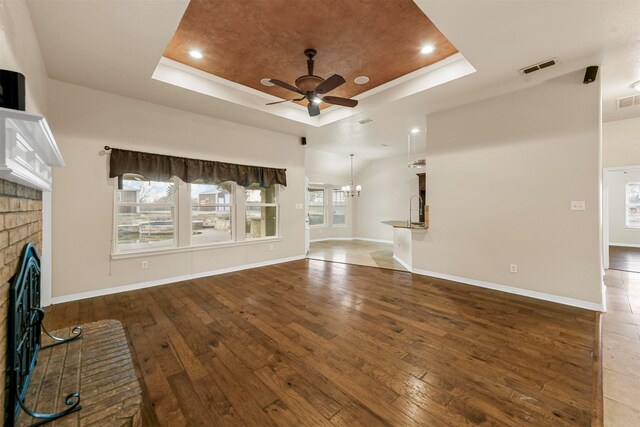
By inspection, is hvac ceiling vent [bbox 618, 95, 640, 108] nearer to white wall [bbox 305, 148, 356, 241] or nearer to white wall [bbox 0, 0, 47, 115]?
white wall [bbox 305, 148, 356, 241]

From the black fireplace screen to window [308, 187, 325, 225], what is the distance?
8.50 metres

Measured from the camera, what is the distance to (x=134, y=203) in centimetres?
424

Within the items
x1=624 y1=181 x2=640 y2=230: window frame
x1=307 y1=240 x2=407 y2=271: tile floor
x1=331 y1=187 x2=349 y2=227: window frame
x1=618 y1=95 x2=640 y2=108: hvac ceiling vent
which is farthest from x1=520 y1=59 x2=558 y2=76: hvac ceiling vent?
x1=624 y1=181 x2=640 y2=230: window frame

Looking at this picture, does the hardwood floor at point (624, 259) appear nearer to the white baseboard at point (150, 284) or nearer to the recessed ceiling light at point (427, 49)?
the recessed ceiling light at point (427, 49)

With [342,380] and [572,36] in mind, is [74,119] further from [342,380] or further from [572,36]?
[572,36]

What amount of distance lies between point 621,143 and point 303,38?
6.38 m

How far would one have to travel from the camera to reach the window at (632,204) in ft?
25.4

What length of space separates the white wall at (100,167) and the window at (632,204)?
37.2ft

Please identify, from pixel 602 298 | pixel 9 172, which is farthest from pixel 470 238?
pixel 9 172

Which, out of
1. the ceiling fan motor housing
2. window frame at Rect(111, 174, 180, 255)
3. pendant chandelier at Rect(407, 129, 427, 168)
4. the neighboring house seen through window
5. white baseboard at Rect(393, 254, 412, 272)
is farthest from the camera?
pendant chandelier at Rect(407, 129, 427, 168)

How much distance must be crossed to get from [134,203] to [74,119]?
4.48 ft

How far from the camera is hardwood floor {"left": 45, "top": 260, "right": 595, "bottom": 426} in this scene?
1.70 meters

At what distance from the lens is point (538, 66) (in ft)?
10.6

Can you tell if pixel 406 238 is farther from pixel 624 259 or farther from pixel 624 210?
pixel 624 210
